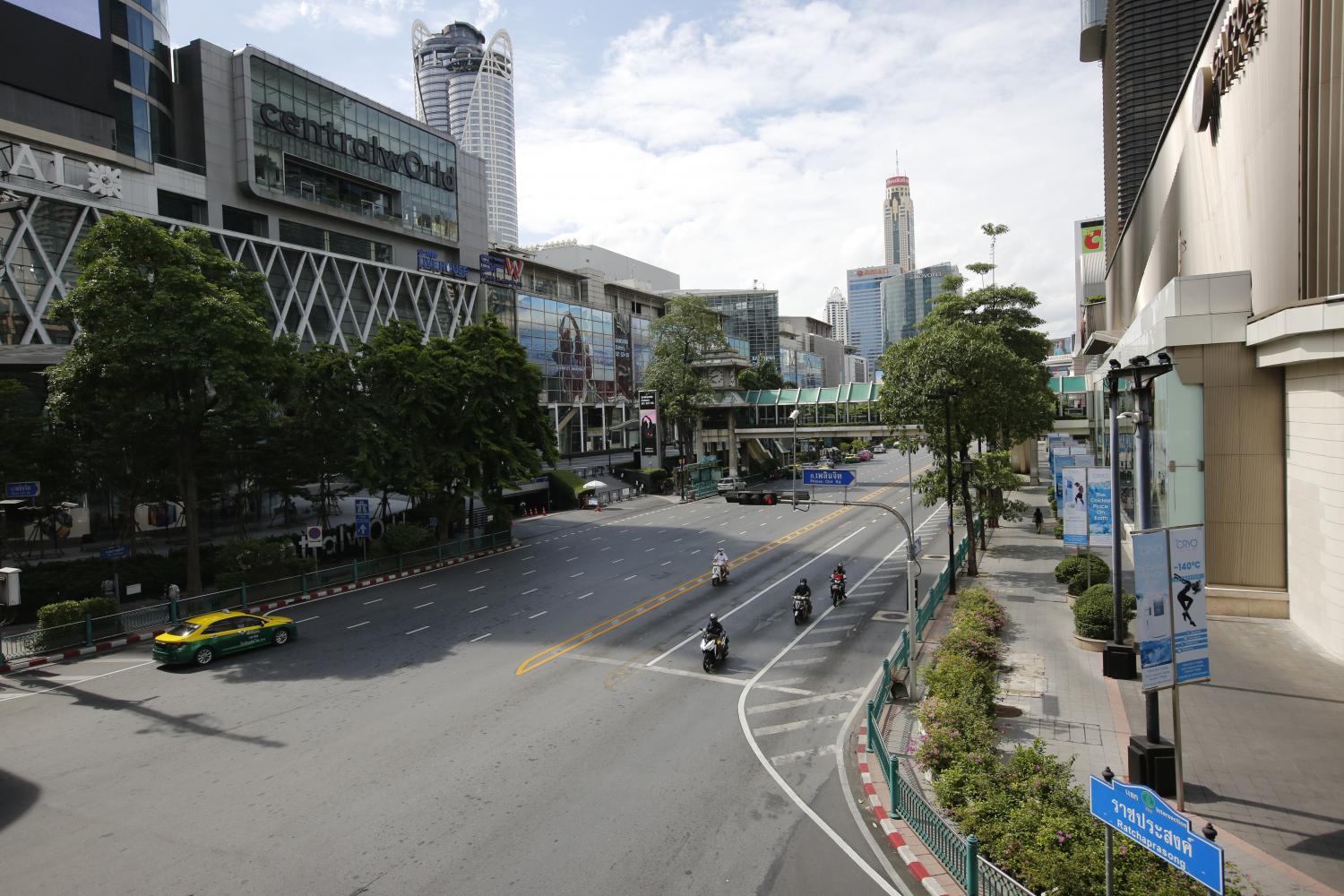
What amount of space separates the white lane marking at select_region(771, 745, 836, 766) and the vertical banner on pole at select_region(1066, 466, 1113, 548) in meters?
13.5

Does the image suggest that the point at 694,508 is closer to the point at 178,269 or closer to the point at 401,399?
the point at 401,399

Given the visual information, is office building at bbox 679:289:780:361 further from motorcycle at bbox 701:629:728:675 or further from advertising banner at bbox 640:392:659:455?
motorcycle at bbox 701:629:728:675

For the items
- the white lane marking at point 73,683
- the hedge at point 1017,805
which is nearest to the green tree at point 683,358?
the white lane marking at point 73,683

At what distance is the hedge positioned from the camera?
8648 millimetres

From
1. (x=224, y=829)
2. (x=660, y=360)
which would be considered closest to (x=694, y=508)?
(x=660, y=360)

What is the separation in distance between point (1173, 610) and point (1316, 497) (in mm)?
11652

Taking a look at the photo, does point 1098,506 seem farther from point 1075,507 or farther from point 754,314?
point 754,314

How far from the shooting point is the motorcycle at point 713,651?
67.8 feet

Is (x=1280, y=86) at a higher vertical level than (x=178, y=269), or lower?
higher

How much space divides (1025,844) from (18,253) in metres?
52.9

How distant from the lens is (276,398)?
108 ft

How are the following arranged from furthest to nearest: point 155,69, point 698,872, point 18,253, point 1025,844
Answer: point 155,69 → point 18,253 → point 698,872 → point 1025,844

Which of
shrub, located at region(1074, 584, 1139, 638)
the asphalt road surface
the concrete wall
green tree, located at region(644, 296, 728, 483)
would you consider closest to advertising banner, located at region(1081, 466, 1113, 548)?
shrub, located at region(1074, 584, 1139, 638)

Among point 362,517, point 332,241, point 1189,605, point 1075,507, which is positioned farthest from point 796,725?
point 332,241
